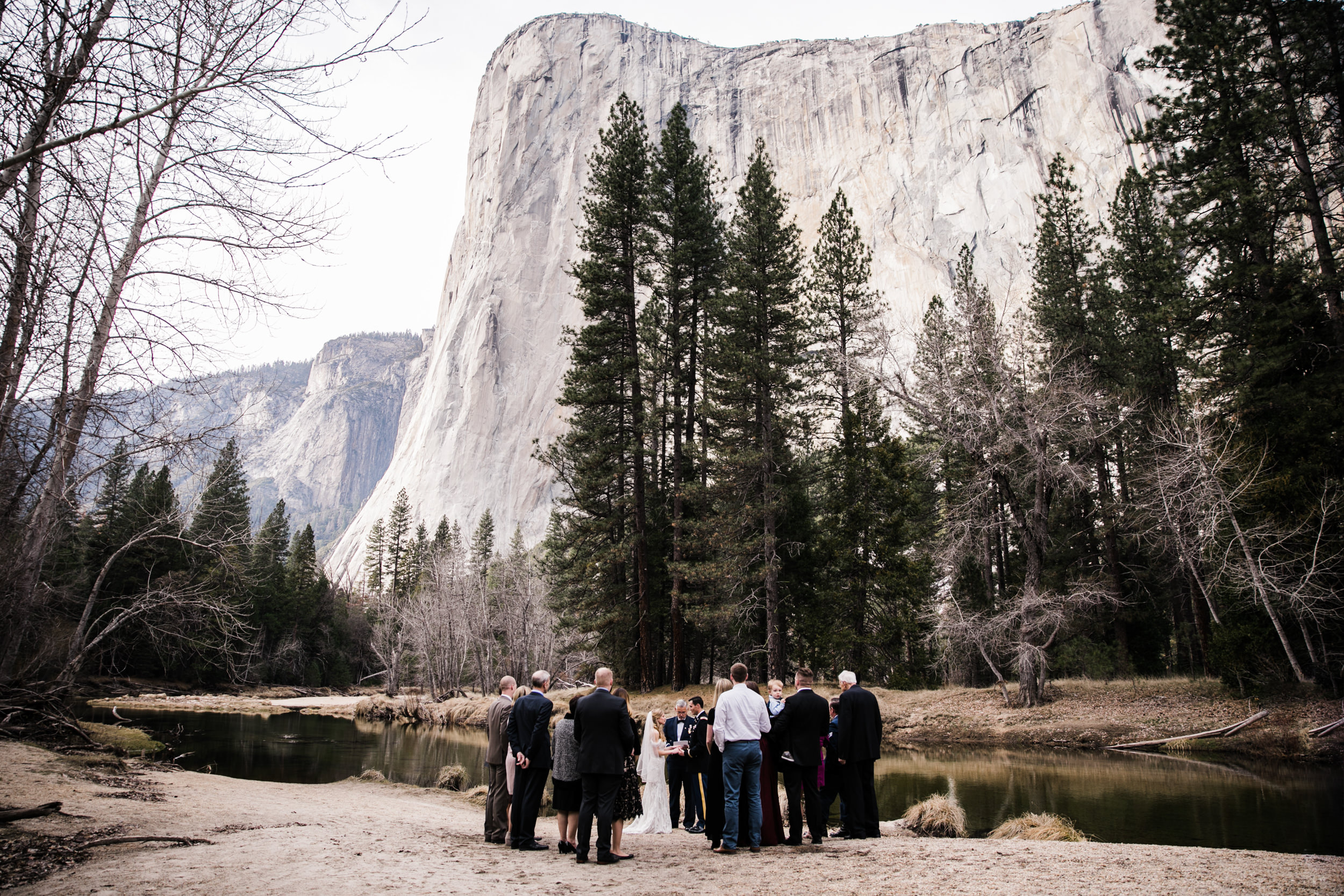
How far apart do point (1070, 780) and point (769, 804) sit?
7761 millimetres

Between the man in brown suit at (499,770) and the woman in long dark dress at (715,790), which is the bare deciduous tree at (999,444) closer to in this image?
the woman in long dark dress at (715,790)

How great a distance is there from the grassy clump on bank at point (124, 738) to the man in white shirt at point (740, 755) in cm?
1127

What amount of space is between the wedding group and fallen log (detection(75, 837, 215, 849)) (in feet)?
8.16

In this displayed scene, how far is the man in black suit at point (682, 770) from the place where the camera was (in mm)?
8117

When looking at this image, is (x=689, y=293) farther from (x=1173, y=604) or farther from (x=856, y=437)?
(x=1173, y=604)

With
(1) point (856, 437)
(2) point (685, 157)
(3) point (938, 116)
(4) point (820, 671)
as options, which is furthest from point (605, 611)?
(3) point (938, 116)

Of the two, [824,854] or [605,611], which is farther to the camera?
[605,611]

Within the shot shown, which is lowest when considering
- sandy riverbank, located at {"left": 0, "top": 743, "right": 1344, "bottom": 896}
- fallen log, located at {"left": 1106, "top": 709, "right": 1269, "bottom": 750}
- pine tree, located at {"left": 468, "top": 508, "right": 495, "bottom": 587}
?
fallen log, located at {"left": 1106, "top": 709, "right": 1269, "bottom": 750}

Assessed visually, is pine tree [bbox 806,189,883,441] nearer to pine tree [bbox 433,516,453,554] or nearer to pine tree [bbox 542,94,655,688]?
pine tree [bbox 542,94,655,688]

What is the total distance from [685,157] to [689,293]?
4707mm

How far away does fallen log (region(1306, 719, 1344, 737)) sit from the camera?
12629mm

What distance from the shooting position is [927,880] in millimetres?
4773

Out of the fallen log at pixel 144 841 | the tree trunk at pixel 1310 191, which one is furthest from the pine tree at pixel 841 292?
the fallen log at pixel 144 841

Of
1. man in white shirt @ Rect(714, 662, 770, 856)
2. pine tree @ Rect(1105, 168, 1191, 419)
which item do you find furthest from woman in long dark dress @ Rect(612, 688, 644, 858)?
pine tree @ Rect(1105, 168, 1191, 419)
